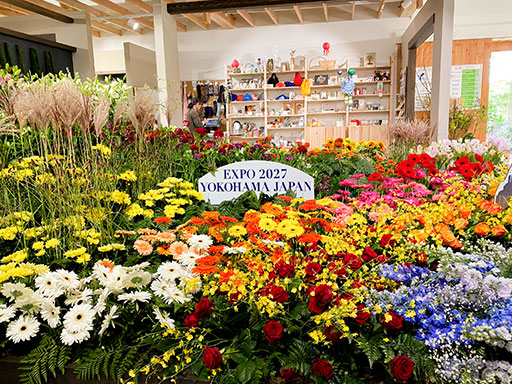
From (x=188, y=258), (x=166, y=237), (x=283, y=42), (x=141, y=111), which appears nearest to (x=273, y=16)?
(x=283, y=42)

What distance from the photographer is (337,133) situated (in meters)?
8.26

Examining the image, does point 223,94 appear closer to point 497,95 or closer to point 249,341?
point 497,95

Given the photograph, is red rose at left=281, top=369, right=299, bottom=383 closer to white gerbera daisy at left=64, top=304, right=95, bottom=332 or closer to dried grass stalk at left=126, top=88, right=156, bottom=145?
white gerbera daisy at left=64, top=304, right=95, bottom=332

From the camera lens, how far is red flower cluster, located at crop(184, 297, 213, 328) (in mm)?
1150

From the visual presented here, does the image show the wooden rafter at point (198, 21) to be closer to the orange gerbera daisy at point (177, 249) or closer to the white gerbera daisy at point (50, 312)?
the orange gerbera daisy at point (177, 249)

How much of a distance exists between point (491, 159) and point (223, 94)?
6.88m

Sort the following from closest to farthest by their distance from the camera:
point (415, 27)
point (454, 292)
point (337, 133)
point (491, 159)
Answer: point (454, 292) < point (491, 159) < point (415, 27) < point (337, 133)

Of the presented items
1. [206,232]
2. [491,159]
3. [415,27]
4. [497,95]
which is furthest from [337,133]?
[206,232]

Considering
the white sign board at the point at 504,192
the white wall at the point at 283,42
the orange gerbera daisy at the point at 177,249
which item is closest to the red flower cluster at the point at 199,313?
the orange gerbera daisy at the point at 177,249

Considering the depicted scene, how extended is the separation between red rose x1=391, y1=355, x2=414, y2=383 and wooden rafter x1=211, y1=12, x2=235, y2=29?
8.35 meters

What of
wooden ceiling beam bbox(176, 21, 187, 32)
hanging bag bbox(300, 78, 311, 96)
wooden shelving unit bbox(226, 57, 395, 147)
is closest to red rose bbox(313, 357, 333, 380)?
wooden shelving unit bbox(226, 57, 395, 147)

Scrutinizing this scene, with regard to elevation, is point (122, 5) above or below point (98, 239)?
above

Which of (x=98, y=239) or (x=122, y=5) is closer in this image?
(x=98, y=239)

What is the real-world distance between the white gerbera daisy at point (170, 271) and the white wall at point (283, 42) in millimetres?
8257
